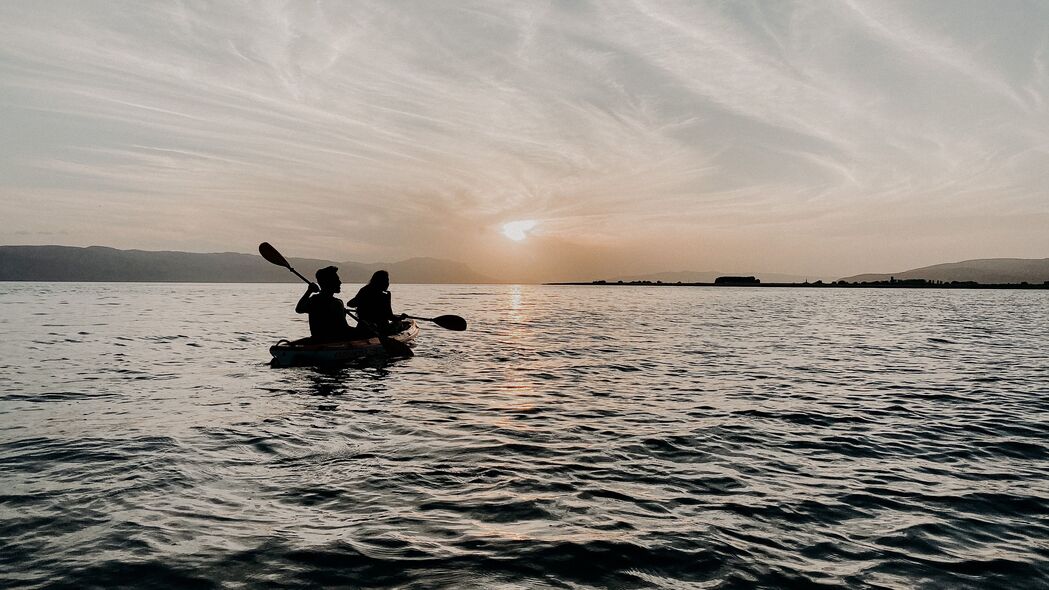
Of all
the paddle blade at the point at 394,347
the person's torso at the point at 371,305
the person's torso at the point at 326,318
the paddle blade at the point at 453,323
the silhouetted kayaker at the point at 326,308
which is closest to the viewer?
the silhouetted kayaker at the point at 326,308

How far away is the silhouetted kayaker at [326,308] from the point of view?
18016 millimetres

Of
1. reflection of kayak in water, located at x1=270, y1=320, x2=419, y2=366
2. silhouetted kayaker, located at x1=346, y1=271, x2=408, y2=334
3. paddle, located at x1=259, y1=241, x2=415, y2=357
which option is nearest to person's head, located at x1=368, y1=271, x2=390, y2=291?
silhouetted kayaker, located at x1=346, y1=271, x2=408, y2=334

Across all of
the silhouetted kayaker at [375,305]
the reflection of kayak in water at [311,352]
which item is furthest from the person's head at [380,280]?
the reflection of kayak in water at [311,352]

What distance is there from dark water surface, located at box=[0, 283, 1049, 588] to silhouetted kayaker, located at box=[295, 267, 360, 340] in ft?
6.66

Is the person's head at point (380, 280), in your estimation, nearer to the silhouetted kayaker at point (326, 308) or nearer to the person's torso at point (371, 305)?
the person's torso at point (371, 305)

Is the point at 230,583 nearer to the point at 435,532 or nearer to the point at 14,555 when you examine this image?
the point at 435,532

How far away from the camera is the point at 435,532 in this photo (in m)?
5.94

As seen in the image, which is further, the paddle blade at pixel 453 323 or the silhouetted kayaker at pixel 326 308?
the paddle blade at pixel 453 323

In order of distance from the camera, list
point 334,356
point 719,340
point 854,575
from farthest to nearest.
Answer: point 719,340, point 334,356, point 854,575

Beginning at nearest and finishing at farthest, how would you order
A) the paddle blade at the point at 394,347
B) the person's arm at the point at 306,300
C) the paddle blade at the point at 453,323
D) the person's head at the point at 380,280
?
the person's arm at the point at 306,300, the paddle blade at the point at 394,347, the person's head at the point at 380,280, the paddle blade at the point at 453,323

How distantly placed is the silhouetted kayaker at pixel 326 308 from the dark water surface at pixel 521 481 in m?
2.03

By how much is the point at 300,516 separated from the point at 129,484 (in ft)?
9.64

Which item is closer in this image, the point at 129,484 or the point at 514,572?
the point at 514,572

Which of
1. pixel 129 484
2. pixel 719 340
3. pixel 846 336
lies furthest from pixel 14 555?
pixel 846 336
